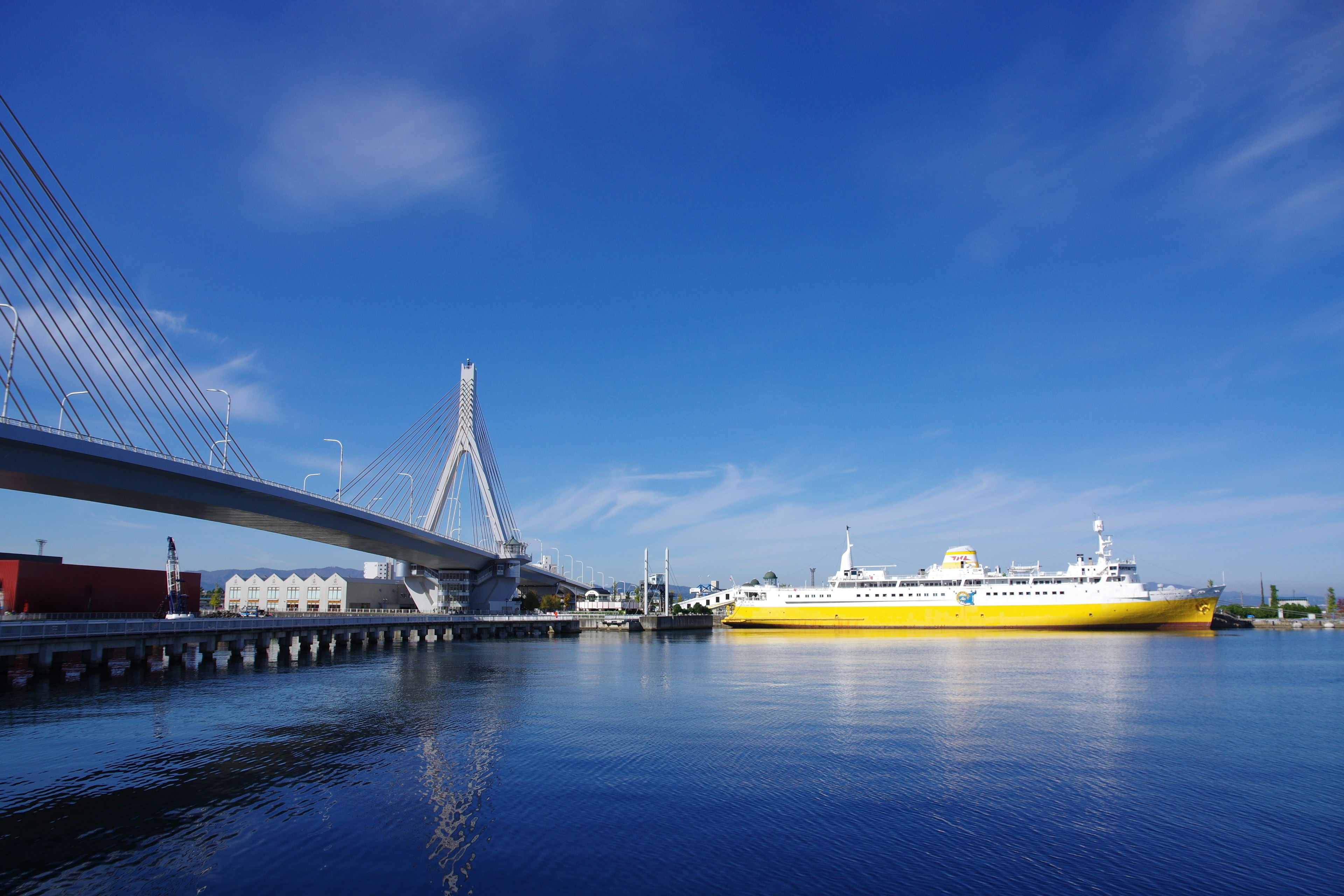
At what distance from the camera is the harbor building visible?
292ft

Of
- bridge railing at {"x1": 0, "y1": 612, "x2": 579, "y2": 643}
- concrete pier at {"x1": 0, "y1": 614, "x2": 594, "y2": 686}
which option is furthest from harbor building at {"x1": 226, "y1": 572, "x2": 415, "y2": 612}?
bridge railing at {"x1": 0, "y1": 612, "x2": 579, "y2": 643}

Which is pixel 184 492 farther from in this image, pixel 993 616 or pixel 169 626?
pixel 993 616

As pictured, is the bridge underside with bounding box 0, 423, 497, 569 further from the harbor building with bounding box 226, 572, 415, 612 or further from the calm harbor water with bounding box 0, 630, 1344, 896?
the harbor building with bounding box 226, 572, 415, 612

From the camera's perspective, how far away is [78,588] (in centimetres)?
4088

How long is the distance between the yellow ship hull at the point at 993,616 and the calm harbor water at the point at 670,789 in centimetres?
4692

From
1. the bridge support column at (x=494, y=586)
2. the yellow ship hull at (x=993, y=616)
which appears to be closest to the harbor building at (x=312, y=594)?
the bridge support column at (x=494, y=586)

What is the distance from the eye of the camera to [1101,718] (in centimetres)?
2467

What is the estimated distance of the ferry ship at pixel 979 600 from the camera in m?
75.2

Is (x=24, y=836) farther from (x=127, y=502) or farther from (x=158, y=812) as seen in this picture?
(x=127, y=502)

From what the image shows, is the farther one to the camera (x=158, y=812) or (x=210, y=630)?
(x=210, y=630)

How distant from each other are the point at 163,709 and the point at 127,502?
1940cm

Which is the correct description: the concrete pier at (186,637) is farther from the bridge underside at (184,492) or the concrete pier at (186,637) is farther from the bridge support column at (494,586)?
the bridge support column at (494,586)

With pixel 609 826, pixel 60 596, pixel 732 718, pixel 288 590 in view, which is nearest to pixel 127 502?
pixel 60 596

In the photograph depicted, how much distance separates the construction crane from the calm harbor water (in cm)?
1562
